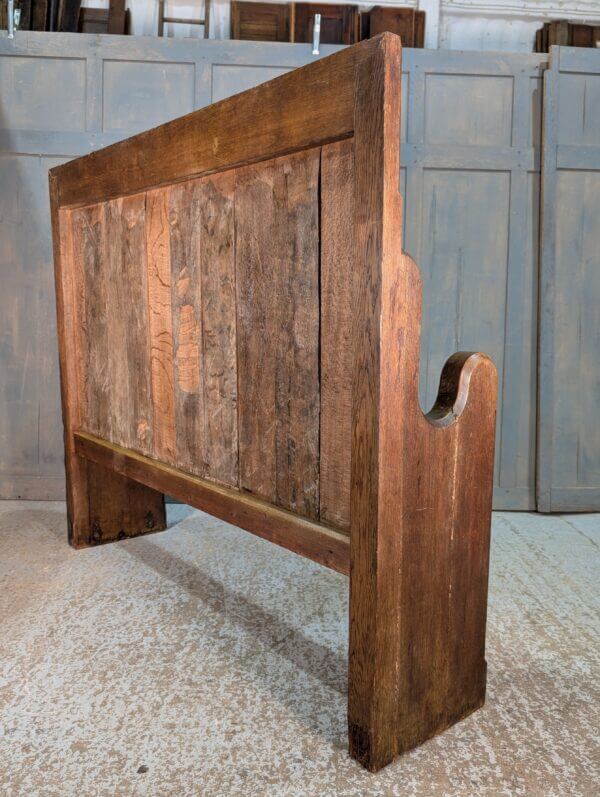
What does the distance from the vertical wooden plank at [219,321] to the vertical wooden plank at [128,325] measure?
309mm

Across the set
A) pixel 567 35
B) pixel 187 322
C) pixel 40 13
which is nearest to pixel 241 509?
pixel 187 322

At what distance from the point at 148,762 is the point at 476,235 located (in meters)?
2.35

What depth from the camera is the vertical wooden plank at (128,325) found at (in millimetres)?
1849

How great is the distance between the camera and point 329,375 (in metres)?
1.26

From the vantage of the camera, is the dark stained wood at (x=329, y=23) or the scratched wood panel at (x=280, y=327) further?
the dark stained wood at (x=329, y=23)

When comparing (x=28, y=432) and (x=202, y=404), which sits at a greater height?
(x=202, y=404)

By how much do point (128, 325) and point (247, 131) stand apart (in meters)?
0.77

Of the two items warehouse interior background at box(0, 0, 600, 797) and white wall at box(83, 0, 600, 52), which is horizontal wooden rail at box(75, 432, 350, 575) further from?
white wall at box(83, 0, 600, 52)

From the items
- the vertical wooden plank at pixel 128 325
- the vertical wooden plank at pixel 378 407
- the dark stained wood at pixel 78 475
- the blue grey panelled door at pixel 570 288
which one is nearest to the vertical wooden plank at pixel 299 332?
the vertical wooden plank at pixel 378 407

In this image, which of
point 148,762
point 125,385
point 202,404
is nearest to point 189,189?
point 202,404

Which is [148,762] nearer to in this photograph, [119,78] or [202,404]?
[202,404]

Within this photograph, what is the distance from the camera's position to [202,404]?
1.65 metres

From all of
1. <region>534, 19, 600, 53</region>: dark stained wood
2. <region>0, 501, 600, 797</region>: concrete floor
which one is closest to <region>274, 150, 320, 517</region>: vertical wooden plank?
<region>0, 501, 600, 797</region>: concrete floor

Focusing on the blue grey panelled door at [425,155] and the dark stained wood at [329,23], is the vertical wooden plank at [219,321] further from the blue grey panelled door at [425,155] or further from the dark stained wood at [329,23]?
the dark stained wood at [329,23]
